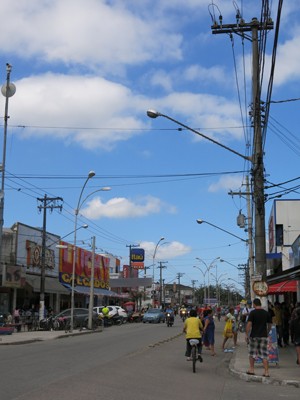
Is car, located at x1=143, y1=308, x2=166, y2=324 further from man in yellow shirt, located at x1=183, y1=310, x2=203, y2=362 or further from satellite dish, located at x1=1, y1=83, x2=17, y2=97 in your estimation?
man in yellow shirt, located at x1=183, y1=310, x2=203, y2=362

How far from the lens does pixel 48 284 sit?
46156mm

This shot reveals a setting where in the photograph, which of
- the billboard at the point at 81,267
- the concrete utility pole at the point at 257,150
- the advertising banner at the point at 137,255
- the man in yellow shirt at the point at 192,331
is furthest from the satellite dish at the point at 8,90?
the advertising banner at the point at 137,255

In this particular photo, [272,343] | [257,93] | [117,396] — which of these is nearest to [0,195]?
[257,93]

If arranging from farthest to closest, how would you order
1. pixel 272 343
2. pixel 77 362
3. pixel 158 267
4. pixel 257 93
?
pixel 158 267
pixel 257 93
pixel 77 362
pixel 272 343

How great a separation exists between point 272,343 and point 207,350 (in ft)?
22.7

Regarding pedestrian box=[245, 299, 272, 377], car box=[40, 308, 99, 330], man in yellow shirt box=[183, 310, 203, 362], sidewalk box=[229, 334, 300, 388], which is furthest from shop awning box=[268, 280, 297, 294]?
car box=[40, 308, 99, 330]

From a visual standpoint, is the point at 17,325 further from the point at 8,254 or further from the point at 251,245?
the point at 251,245

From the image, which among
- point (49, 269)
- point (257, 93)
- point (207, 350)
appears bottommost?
point (207, 350)

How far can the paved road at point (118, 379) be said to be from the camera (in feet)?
31.7

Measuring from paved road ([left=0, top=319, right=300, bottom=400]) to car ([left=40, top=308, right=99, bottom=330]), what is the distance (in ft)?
56.9

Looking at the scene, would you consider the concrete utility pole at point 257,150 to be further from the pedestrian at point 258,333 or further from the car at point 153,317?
the car at point 153,317

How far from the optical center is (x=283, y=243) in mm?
42500

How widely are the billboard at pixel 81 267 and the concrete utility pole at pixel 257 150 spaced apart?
96.9 feet

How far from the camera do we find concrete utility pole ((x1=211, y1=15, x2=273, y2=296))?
16.3 metres
